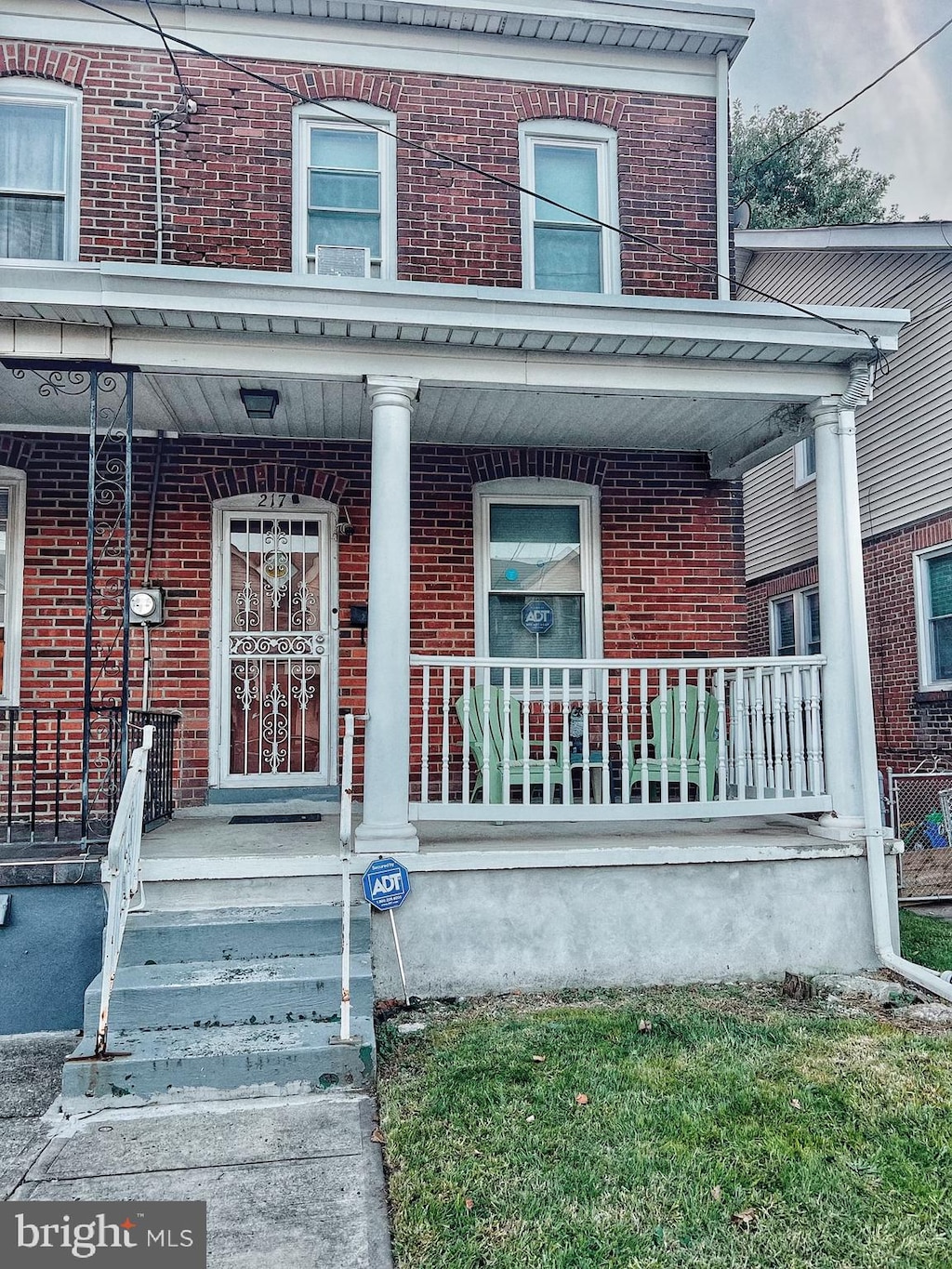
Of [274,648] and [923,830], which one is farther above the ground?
[274,648]

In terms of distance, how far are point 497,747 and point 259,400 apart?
2.61 metres

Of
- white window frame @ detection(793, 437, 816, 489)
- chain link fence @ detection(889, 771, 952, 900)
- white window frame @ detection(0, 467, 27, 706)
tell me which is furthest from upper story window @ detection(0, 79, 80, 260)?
white window frame @ detection(793, 437, 816, 489)

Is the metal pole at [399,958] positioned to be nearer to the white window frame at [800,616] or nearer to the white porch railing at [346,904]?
the white porch railing at [346,904]

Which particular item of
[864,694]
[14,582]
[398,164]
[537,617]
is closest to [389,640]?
[537,617]

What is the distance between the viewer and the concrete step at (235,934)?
4480 millimetres

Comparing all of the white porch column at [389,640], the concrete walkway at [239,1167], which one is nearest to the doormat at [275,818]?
the white porch column at [389,640]

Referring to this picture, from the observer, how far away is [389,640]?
5.06 meters

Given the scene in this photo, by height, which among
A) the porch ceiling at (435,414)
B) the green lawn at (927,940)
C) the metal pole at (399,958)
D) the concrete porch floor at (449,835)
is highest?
the porch ceiling at (435,414)

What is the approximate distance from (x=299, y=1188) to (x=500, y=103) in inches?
292

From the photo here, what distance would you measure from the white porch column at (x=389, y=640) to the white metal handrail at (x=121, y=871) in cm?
111

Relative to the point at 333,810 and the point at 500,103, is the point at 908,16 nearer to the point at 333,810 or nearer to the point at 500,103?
the point at 500,103

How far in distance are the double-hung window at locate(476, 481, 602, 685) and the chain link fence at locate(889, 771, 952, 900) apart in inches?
116

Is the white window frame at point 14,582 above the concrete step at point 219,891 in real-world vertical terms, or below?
above

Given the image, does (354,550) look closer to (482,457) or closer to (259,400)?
(482,457)
